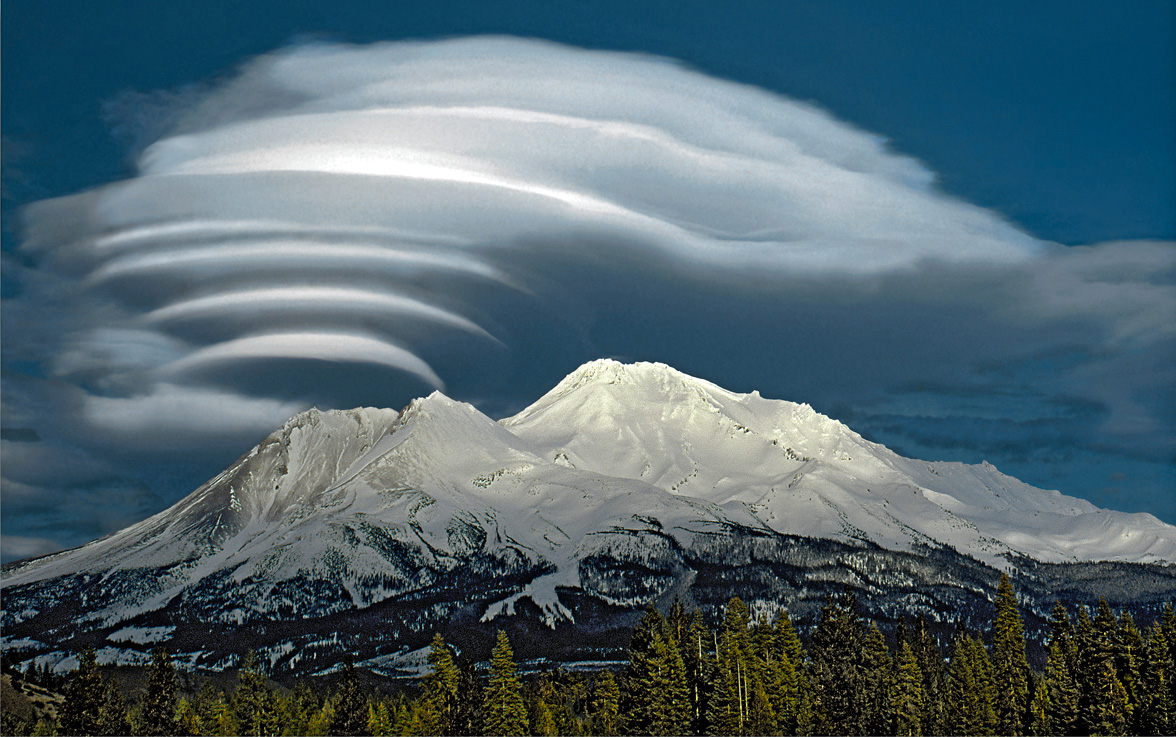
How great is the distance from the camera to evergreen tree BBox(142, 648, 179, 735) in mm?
169375

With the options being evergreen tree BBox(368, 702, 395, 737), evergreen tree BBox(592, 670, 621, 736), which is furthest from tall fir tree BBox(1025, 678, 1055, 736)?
evergreen tree BBox(368, 702, 395, 737)

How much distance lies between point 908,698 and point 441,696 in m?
63.4

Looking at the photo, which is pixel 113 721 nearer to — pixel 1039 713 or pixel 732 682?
pixel 732 682

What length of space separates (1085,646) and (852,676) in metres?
31.1

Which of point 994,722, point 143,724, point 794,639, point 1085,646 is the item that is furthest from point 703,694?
point 143,724

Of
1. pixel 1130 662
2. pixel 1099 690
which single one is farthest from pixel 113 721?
pixel 1130 662

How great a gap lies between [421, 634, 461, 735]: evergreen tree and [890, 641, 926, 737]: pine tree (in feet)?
195

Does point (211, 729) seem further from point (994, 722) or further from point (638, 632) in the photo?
point (994, 722)

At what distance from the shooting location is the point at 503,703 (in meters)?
155

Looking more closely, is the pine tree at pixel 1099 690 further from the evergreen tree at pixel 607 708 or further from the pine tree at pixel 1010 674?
the evergreen tree at pixel 607 708

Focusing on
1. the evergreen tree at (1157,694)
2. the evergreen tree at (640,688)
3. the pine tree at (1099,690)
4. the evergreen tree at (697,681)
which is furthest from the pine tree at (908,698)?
the evergreen tree at (640,688)

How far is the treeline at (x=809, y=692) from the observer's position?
15512 centimetres

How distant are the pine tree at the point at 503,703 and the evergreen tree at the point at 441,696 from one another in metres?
5.89

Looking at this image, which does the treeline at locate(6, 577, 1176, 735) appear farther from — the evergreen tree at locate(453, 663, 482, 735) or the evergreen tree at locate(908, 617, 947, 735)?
the evergreen tree at locate(908, 617, 947, 735)
